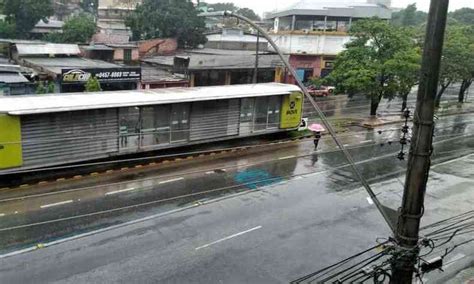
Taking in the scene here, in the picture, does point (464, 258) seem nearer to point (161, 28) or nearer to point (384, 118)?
point (384, 118)

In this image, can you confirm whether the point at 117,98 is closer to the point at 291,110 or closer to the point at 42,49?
the point at 291,110

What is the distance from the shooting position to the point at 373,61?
135 ft

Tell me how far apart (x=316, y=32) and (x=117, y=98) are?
4650 centimetres

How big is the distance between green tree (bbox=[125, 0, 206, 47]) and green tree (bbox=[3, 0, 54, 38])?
11762mm

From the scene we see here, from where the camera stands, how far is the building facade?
65.2m

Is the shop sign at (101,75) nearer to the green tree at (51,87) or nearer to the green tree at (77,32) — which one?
the green tree at (51,87)

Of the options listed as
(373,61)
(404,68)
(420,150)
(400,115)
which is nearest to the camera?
(420,150)

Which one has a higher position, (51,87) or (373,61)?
(373,61)

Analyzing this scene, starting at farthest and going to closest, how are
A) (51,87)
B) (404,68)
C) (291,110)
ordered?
(404,68)
(51,87)
(291,110)

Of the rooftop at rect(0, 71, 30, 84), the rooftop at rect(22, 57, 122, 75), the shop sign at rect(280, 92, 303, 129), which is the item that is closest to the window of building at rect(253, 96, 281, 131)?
the shop sign at rect(280, 92, 303, 129)

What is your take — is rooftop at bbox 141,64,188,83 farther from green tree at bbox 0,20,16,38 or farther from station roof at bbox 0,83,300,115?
green tree at bbox 0,20,16,38

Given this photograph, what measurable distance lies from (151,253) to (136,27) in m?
59.4

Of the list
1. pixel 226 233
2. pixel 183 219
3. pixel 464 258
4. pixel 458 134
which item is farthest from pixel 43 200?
pixel 458 134

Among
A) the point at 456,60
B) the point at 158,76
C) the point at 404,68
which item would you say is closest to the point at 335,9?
the point at 456,60
